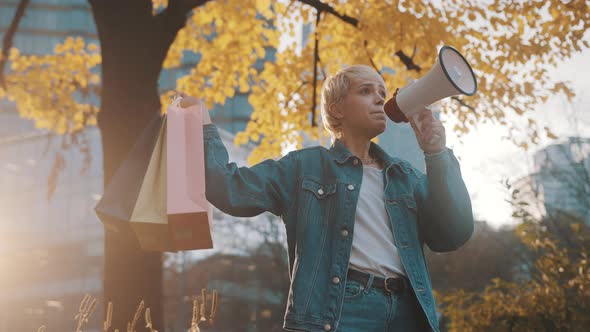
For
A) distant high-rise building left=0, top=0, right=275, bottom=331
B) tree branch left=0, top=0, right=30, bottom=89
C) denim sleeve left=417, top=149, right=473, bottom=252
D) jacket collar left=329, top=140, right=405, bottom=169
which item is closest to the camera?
denim sleeve left=417, top=149, right=473, bottom=252

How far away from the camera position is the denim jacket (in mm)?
1936

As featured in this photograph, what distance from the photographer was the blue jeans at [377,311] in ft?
6.23

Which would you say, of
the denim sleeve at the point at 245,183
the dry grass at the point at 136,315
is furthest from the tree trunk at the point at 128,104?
the denim sleeve at the point at 245,183

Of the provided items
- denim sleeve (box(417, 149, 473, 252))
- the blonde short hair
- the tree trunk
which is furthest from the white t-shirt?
the tree trunk

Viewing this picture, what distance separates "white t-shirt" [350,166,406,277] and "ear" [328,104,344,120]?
277 mm

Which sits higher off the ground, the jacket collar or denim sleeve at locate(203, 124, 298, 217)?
the jacket collar

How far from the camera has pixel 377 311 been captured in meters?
1.90

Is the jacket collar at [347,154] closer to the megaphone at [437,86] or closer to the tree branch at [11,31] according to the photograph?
the megaphone at [437,86]

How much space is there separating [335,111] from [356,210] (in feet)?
1.50

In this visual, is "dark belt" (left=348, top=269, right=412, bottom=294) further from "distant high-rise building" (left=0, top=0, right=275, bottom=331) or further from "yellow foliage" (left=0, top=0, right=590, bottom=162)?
"distant high-rise building" (left=0, top=0, right=275, bottom=331)

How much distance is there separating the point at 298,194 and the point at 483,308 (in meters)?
4.19

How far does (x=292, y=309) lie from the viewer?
6.30ft

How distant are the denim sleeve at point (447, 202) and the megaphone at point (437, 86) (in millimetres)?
190

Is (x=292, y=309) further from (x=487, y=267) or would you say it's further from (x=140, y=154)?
(x=487, y=267)
